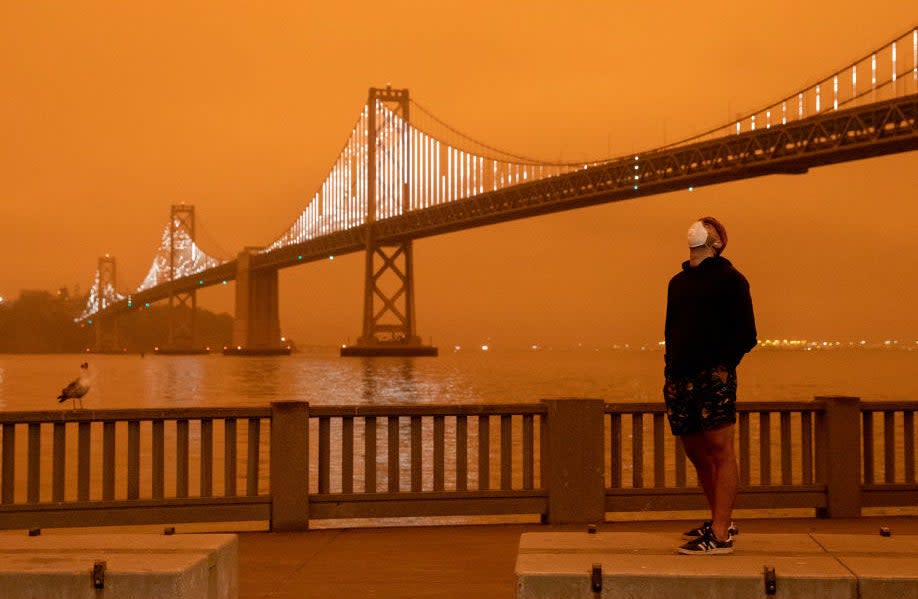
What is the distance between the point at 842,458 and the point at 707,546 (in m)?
3.19

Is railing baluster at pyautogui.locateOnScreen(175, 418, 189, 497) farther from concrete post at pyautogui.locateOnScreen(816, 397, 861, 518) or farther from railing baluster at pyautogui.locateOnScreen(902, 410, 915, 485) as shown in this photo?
railing baluster at pyautogui.locateOnScreen(902, 410, 915, 485)

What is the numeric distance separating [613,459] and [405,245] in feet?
220

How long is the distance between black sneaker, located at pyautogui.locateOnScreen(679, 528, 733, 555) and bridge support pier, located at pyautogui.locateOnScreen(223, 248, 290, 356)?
78912 millimetres

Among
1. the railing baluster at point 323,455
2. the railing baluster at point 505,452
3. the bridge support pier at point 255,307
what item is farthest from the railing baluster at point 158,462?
the bridge support pier at point 255,307

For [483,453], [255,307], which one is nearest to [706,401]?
[483,453]

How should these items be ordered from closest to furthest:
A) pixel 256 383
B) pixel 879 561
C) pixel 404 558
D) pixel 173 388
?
pixel 879 561 → pixel 404 558 → pixel 173 388 → pixel 256 383

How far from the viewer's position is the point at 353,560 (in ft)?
20.3

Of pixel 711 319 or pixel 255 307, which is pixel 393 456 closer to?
pixel 711 319

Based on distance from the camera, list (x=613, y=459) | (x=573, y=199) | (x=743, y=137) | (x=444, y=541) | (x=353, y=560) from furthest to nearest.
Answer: (x=573, y=199), (x=743, y=137), (x=613, y=459), (x=444, y=541), (x=353, y=560)

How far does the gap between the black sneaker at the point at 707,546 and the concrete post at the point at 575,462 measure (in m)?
2.51

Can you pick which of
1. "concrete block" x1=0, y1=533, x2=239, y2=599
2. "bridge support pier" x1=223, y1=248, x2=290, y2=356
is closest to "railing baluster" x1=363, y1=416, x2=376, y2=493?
"concrete block" x1=0, y1=533, x2=239, y2=599

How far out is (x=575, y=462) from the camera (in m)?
7.30

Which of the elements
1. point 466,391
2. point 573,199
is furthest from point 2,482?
point 573,199

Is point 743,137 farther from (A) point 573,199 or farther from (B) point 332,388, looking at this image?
(B) point 332,388
